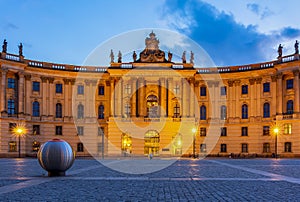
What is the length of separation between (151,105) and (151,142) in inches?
290

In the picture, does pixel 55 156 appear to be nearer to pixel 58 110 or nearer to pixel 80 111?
pixel 58 110

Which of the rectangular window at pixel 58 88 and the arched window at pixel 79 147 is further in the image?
the arched window at pixel 79 147

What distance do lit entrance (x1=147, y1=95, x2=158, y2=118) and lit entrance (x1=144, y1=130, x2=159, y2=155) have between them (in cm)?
360

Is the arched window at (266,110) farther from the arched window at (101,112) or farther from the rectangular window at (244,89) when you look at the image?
the arched window at (101,112)

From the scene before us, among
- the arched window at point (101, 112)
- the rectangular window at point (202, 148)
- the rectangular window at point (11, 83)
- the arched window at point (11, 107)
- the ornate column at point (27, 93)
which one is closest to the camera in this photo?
the arched window at point (11, 107)

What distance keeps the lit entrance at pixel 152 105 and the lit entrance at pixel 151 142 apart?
11.8ft

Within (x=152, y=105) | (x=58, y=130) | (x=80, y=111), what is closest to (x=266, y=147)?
(x=152, y=105)

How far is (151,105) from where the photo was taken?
285 feet

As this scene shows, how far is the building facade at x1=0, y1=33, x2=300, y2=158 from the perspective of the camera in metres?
81.5

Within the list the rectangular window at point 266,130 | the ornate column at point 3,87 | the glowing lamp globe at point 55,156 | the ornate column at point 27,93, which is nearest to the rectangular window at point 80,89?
the ornate column at point 27,93

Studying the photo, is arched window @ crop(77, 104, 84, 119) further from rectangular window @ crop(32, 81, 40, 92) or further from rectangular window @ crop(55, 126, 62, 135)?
rectangular window @ crop(32, 81, 40, 92)

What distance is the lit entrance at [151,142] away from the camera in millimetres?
83688

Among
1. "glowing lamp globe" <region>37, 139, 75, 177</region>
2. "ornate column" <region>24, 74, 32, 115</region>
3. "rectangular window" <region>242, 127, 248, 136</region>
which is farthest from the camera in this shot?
"rectangular window" <region>242, 127, 248, 136</region>

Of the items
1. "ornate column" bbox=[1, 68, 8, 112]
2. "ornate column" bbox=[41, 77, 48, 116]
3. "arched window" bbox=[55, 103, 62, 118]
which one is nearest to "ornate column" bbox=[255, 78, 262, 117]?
"arched window" bbox=[55, 103, 62, 118]
